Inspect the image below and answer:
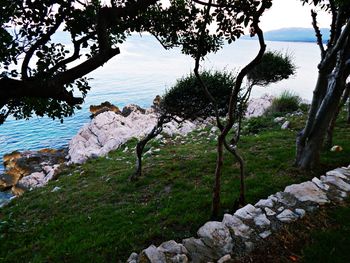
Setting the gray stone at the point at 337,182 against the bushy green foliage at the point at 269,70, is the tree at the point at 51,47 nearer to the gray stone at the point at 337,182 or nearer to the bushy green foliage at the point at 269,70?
the gray stone at the point at 337,182

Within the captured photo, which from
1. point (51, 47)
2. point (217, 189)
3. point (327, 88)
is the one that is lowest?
point (217, 189)

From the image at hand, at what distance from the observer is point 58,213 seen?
898cm

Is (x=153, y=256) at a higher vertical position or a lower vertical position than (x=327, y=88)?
lower

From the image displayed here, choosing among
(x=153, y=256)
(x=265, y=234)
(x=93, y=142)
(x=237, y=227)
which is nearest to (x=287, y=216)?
(x=265, y=234)

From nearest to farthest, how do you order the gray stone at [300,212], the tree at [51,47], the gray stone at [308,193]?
the tree at [51,47], the gray stone at [300,212], the gray stone at [308,193]

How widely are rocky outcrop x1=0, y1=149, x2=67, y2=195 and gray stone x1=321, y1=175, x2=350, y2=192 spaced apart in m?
15.1

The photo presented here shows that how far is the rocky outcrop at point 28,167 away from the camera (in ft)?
61.4

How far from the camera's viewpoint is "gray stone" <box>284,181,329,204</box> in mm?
6641

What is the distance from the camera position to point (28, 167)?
2320cm

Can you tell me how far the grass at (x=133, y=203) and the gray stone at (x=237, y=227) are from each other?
0.91 meters

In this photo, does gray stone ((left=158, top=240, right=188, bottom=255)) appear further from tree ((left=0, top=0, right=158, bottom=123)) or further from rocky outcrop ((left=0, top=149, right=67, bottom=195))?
rocky outcrop ((left=0, top=149, right=67, bottom=195))

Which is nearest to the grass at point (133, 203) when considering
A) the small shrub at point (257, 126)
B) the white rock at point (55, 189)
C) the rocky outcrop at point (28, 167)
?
the white rock at point (55, 189)

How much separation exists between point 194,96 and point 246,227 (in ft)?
20.7

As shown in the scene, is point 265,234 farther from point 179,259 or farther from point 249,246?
point 179,259
